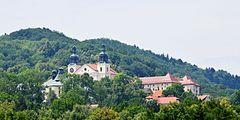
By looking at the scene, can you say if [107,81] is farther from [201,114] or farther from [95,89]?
[201,114]

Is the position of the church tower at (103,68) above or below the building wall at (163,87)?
above

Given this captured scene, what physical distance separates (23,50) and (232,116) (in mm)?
110018

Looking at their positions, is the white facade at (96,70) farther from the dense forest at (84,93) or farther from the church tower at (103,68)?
the dense forest at (84,93)

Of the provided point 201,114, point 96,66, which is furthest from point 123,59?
point 201,114

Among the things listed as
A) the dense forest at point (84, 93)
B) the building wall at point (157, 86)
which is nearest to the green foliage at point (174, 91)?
the dense forest at point (84, 93)

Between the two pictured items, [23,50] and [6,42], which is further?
[6,42]

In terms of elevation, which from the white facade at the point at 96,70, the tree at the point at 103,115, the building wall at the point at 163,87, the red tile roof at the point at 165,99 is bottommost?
the tree at the point at 103,115

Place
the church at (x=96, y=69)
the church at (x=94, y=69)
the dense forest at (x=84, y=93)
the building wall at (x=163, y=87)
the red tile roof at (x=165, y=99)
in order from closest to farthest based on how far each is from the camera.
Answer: the dense forest at (x=84, y=93)
the red tile roof at (x=165, y=99)
the church at (x=94, y=69)
the church at (x=96, y=69)
the building wall at (x=163, y=87)

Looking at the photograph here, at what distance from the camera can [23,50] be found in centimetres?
17600

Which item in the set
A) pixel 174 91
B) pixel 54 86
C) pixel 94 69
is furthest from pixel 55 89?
pixel 174 91

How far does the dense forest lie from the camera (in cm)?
7331

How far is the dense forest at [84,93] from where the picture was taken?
7331 cm

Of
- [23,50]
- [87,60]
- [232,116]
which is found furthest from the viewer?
[23,50]

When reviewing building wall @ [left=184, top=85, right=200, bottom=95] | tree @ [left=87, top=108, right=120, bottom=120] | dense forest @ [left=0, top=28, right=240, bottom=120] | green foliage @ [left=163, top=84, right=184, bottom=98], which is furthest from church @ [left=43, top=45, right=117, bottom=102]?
tree @ [left=87, top=108, right=120, bottom=120]
